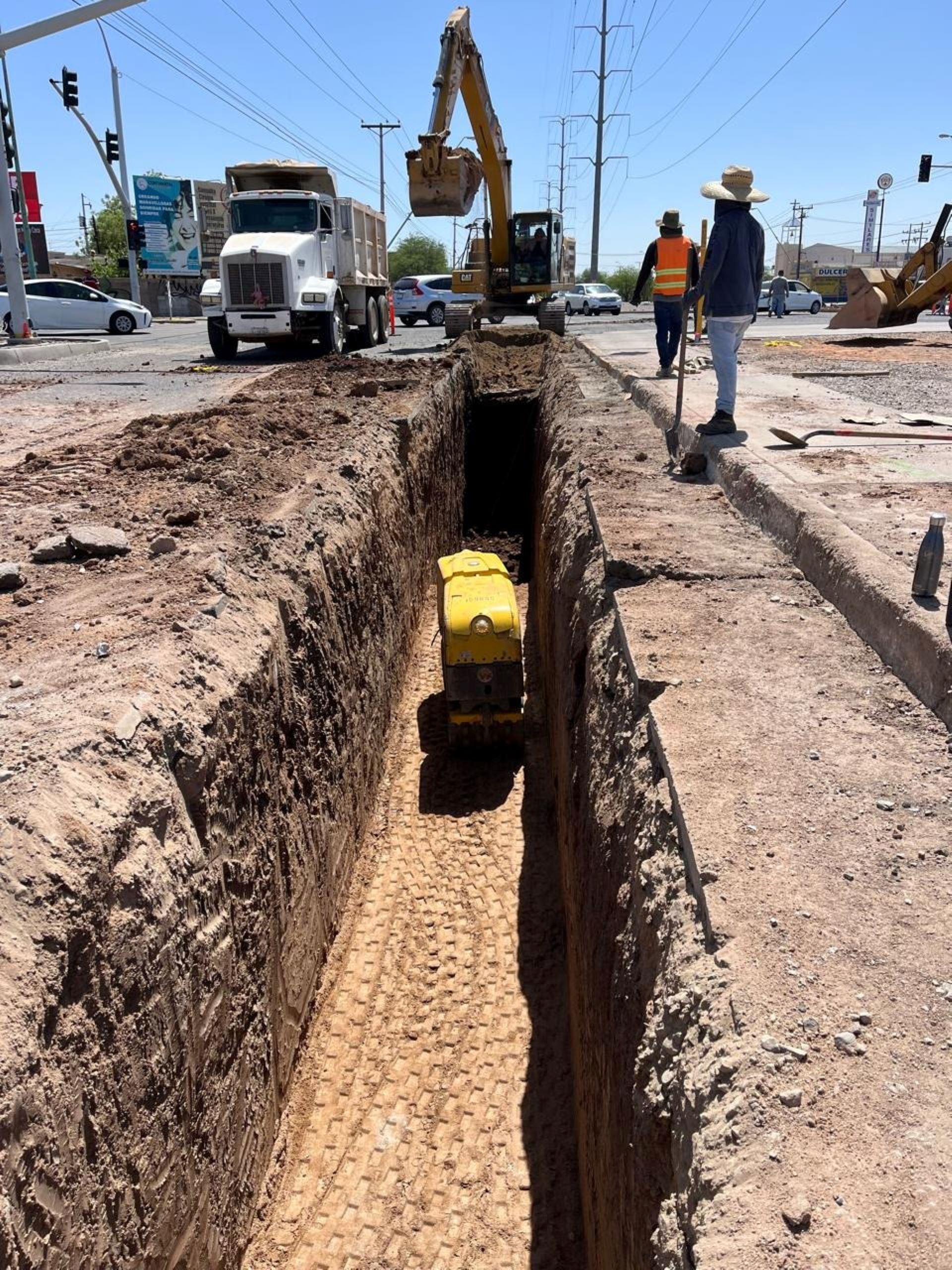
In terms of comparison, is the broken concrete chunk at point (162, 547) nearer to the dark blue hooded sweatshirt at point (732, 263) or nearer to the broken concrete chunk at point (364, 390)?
the dark blue hooded sweatshirt at point (732, 263)

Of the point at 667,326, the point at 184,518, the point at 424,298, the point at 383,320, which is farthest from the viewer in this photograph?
the point at 424,298

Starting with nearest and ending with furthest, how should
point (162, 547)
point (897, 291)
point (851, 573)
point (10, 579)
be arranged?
point (851, 573)
point (10, 579)
point (162, 547)
point (897, 291)

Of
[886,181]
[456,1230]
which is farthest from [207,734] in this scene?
[886,181]

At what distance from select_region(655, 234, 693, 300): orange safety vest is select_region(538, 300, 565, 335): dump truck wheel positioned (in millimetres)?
10335

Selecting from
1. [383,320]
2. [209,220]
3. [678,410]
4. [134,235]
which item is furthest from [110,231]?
[678,410]

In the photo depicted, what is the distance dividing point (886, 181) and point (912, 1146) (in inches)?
2422

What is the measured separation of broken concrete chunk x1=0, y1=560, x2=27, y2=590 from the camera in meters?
5.10

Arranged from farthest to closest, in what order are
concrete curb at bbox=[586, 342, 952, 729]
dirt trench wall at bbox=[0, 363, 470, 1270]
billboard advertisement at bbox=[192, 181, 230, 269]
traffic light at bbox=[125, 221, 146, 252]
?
billboard advertisement at bbox=[192, 181, 230, 269]
traffic light at bbox=[125, 221, 146, 252]
concrete curb at bbox=[586, 342, 952, 729]
dirt trench wall at bbox=[0, 363, 470, 1270]

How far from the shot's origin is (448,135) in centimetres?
1675

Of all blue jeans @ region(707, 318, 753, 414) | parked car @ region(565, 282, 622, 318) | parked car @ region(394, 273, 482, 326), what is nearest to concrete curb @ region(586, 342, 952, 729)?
blue jeans @ region(707, 318, 753, 414)

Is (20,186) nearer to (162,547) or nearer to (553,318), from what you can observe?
(553,318)

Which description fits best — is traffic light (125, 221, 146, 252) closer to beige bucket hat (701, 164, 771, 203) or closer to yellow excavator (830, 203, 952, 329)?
yellow excavator (830, 203, 952, 329)

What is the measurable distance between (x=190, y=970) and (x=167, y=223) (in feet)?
176

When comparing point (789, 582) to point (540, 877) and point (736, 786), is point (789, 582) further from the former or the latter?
point (540, 877)
